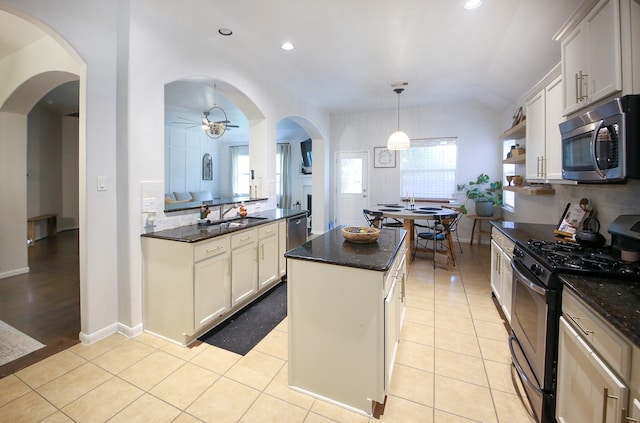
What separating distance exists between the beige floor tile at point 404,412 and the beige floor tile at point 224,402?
782 millimetres

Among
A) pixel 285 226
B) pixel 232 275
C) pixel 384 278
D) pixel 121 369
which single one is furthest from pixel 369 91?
pixel 121 369

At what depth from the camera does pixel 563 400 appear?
133cm

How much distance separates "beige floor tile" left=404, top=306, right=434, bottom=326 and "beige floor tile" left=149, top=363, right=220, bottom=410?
1.75m

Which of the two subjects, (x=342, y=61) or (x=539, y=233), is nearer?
(x=539, y=233)

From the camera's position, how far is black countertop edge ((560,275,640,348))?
93cm

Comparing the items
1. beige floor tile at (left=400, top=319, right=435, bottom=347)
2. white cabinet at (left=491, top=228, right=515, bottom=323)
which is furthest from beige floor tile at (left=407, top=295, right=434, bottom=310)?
white cabinet at (left=491, top=228, right=515, bottom=323)

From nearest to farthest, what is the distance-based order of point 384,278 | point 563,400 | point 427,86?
point 563,400 → point 384,278 → point 427,86

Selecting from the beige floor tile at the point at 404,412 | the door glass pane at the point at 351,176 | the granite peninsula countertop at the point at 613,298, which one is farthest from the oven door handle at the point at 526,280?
the door glass pane at the point at 351,176

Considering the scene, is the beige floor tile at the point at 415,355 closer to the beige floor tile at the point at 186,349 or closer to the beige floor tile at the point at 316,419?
the beige floor tile at the point at 316,419

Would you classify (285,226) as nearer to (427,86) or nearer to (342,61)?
(342,61)

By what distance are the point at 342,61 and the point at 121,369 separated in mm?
3916

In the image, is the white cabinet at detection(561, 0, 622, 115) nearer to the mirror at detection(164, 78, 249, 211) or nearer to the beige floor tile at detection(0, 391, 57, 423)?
the beige floor tile at detection(0, 391, 57, 423)

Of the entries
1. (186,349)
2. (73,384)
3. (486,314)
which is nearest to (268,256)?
(186,349)

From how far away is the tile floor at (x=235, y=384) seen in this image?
62.6 inches
